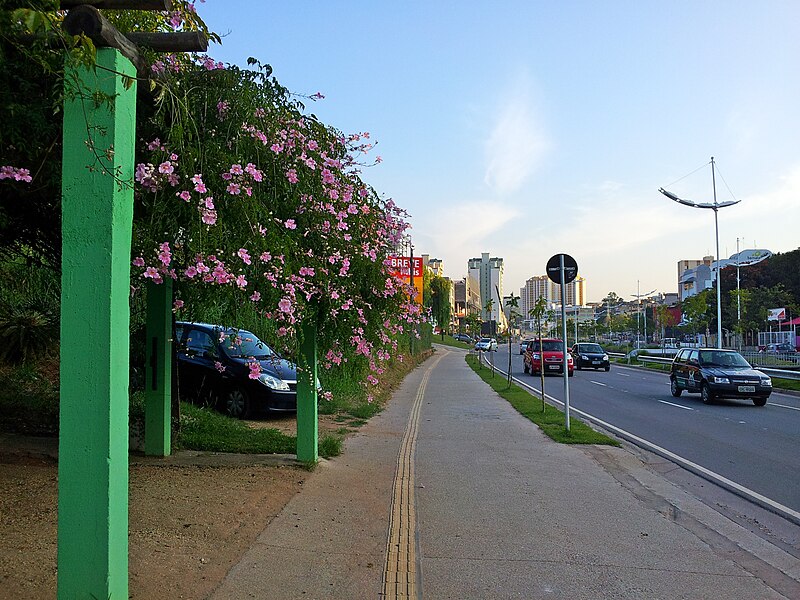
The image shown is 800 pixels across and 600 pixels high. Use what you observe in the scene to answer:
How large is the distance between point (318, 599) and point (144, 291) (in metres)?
5.17

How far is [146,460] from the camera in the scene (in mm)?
7977

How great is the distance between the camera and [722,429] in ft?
44.6

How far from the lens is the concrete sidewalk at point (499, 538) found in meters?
4.73

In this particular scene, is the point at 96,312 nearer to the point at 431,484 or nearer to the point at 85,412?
the point at 85,412

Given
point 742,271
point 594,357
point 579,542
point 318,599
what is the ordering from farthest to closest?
point 742,271, point 594,357, point 579,542, point 318,599

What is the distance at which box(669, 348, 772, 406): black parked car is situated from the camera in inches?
709

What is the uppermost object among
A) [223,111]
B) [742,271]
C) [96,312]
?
[742,271]

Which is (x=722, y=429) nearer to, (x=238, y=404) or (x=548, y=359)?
(x=238, y=404)

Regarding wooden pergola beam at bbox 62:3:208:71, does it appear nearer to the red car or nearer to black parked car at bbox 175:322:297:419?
black parked car at bbox 175:322:297:419

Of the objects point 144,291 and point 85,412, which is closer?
point 85,412

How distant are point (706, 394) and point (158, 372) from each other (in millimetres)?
15443

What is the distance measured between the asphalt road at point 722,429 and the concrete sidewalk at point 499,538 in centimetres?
131

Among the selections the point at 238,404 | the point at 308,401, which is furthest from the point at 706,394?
the point at 308,401

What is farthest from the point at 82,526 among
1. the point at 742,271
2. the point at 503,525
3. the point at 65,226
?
the point at 742,271
